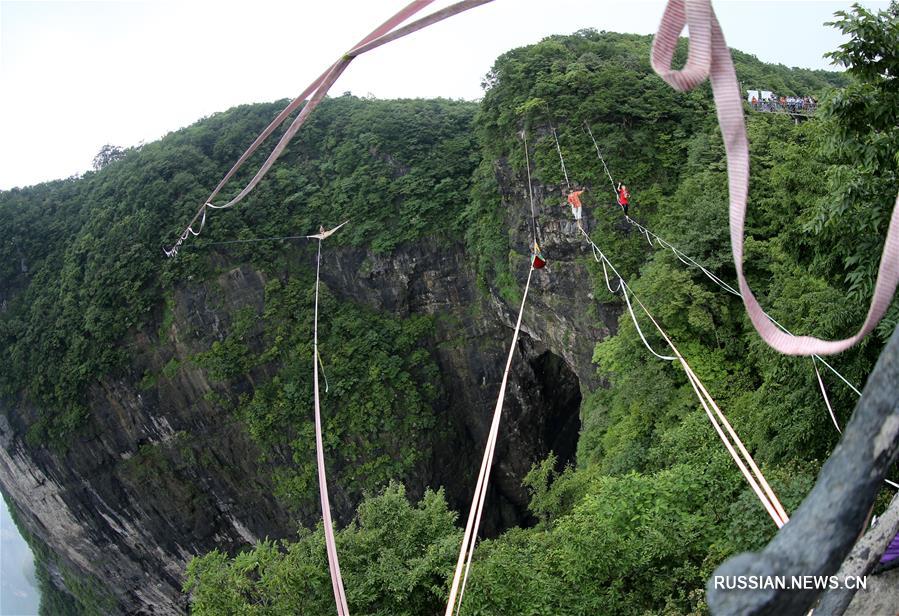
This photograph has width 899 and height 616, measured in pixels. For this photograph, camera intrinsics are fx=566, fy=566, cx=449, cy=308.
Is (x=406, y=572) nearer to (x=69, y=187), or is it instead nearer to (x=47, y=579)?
(x=69, y=187)

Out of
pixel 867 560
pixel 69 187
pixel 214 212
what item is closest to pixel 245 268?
pixel 214 212

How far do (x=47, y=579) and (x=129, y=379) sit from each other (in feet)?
51.0

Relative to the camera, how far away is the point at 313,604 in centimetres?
795

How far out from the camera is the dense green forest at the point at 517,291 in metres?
6.17

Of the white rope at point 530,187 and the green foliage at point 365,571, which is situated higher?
the white rope at point 530,187

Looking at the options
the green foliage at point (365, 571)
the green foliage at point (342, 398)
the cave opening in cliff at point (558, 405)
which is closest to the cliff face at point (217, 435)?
the cave opening in cliff at point (558, 405)

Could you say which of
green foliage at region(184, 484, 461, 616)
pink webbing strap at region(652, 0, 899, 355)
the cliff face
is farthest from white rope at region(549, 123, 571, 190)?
pink webbing strap at region(652, 0, 899, 355)

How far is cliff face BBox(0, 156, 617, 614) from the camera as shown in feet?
73.6

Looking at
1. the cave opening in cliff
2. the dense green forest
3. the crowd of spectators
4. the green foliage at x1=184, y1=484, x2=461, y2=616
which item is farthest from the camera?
the cave opening in cliff

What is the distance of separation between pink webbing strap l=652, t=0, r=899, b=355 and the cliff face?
18864mm

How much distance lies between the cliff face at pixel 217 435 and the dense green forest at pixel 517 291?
83cm

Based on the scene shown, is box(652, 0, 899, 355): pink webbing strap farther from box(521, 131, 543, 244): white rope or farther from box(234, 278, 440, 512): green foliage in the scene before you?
box(234, 278, 440, 512): green foliage

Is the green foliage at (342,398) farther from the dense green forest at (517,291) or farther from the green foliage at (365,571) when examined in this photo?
the green foliage at (365,571)

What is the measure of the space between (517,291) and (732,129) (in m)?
17.5
